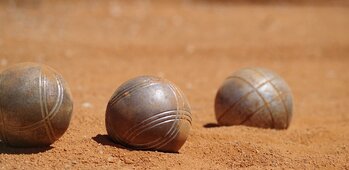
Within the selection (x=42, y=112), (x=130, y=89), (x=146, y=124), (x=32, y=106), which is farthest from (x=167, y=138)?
(x=32, y=106)

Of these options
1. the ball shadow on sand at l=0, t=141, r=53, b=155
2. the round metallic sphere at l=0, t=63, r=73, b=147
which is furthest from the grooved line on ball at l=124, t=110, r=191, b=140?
the ball shadow on sand at l=0, t=141, r=53, b=155

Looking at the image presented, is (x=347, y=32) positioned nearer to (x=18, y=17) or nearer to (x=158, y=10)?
(x=158, y=10)

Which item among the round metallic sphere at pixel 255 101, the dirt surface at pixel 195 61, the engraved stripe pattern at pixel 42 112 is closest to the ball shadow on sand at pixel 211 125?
the dirt surface at pixel 195 61

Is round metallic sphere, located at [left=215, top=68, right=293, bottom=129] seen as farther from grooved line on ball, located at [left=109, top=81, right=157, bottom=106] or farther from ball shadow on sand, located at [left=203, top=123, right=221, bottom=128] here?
grooved line on ball, located at [left=109, top=81, right=157, bottom=106]

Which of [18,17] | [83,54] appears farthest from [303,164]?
[18,17]

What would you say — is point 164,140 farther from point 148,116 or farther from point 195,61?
point 195,61

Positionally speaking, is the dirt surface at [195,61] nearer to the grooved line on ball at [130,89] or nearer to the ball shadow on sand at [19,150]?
the ball shadow on sand at [19,150]

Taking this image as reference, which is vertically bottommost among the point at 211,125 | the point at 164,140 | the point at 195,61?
the point at 195,61
